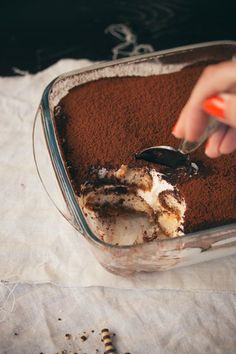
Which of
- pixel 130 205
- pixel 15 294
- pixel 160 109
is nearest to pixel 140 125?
pixel 160 109

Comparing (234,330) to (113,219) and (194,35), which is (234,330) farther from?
(194,35)

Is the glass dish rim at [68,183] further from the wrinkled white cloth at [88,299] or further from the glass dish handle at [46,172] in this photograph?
the wrinkled white cloth at [88,299]

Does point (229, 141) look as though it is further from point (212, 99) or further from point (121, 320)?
point (121, 320)

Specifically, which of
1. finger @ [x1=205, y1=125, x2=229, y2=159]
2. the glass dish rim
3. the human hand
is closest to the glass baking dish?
the glass dish rim

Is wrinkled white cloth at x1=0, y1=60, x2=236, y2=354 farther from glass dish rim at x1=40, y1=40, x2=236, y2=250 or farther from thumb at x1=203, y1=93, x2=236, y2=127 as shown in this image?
thumb at x1=203, y1=93, x2=236, y2=127

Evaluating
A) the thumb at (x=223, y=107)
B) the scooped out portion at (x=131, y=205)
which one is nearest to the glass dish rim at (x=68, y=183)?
the scooped out portion at (x=131, y=205)

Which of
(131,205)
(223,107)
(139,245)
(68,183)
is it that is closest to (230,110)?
(223,107)

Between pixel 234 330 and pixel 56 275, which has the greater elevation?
pixel 56 275
